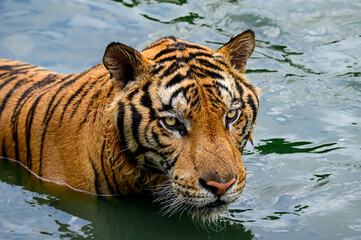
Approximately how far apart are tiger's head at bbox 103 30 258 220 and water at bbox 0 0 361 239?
62cm

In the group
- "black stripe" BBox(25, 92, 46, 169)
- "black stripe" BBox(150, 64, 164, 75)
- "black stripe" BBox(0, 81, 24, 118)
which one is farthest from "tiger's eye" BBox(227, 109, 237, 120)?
"black stripe" BBox(0, 81, 24, 118)

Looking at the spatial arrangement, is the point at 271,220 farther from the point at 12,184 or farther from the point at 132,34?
the point at 132,34

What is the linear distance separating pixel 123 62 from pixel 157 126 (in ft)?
1.46

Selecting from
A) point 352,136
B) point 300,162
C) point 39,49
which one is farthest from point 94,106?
point 39,49

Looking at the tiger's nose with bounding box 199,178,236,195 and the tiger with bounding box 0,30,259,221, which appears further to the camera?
the tiger with bounding box 0,30,259,221

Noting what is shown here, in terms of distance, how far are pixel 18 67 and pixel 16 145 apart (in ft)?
2.79

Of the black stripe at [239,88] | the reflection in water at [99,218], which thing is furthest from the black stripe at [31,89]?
the black stripe at [239,88]

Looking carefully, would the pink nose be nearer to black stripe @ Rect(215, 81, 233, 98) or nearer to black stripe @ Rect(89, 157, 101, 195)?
black stripe @ Rect(215, 81, 233, 98)

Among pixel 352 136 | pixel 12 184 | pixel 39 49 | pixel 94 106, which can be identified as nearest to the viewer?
pixel 94 106

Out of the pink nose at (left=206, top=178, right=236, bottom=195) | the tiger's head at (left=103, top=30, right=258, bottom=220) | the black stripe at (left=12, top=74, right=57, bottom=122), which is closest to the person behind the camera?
the pink nose at (left=206, top=178, right=236, bottom=195)

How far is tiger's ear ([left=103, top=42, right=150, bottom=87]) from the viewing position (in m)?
3.63

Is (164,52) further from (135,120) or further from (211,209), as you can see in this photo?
(211,209)

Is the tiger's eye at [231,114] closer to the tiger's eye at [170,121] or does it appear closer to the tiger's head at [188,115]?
the tiger's head at [188,115]

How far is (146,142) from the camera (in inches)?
148
